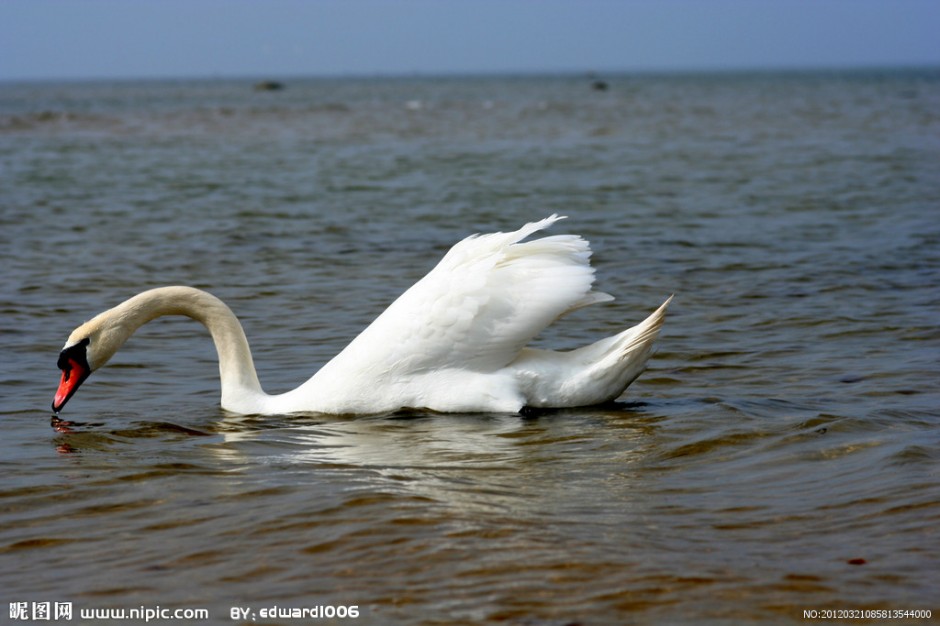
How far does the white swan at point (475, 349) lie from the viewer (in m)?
6.54

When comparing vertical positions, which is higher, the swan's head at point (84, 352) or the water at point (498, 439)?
the swan's head at point (84, 352)

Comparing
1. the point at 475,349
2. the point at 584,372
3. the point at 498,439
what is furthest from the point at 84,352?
the point at 584,372

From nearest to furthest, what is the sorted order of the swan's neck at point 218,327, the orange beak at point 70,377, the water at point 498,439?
the water at point 498,439
the orange beak at point 70,377
the swan's neck at point 218,327

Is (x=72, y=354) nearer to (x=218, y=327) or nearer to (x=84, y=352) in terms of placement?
(x=84, y=352)

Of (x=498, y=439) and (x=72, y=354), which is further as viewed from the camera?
(x=72, y=354)

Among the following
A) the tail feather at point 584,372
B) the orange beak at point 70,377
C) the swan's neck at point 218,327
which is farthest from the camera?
the swan's neck at point 218,327

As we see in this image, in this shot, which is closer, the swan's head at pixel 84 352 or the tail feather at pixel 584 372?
the tail feather at pixel 584 372

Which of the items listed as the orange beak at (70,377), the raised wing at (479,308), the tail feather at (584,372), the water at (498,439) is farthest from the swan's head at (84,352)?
the tail feather at (584,372)

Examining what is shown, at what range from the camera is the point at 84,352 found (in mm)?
6820

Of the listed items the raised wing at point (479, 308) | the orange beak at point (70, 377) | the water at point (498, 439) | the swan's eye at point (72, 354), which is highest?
the raised wing at point (479, 308)

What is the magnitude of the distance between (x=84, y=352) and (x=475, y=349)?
2.18 metres

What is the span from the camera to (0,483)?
5.61 meters

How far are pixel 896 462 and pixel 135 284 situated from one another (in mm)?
7347

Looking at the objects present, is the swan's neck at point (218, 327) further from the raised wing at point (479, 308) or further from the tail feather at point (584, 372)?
the tail feather at point (584, 372)
